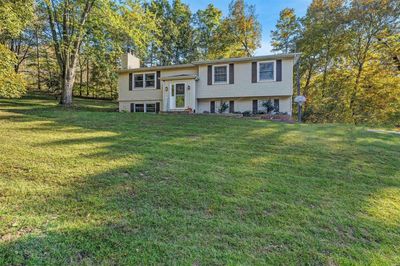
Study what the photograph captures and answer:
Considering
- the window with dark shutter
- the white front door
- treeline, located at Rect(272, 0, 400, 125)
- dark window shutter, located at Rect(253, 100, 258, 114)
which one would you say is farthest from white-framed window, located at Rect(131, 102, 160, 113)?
treeline, located at Rect(272, 0, 400, 125)

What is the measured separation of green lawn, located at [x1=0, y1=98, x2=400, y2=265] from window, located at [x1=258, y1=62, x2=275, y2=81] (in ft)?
26.6

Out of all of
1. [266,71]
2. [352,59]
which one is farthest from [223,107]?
[352,59]

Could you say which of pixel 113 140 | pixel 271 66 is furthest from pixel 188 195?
pixel 271 66

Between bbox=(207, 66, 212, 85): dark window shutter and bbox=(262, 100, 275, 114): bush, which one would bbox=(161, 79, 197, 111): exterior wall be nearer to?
bbox=(207, 66, 212, 85): dark window shutter

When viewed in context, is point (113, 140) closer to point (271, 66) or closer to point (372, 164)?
point (372, 164)

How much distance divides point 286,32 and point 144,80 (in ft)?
50.0

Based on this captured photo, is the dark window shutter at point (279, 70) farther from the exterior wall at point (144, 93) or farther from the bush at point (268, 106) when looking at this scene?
the exterior wall at point (144, 93)

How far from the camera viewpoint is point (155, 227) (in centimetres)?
288

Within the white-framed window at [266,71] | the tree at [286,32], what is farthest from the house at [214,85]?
the tree at [286,32]

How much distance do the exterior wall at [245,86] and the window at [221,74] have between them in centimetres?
33

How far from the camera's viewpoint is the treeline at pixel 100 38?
13.5m

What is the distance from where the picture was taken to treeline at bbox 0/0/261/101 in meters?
13.5

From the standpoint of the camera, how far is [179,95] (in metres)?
15.3

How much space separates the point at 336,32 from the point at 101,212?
2230 cm
